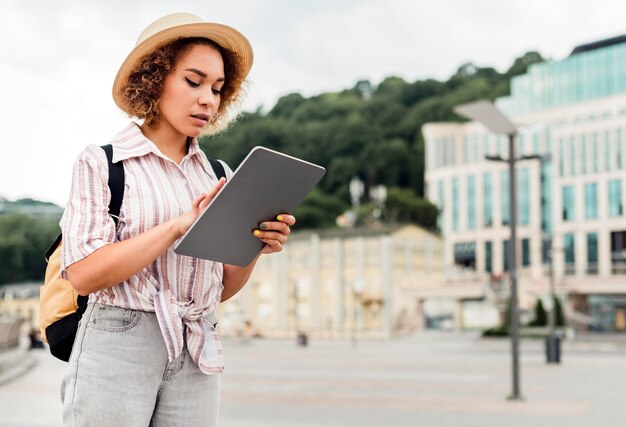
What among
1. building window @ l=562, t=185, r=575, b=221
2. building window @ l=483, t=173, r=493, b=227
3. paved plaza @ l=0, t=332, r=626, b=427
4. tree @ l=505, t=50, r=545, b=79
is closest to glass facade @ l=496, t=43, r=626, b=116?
building window @ l=483, t=173, r=493, b=227

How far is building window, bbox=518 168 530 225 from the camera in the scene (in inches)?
3270

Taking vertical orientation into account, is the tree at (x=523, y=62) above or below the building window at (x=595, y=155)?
above

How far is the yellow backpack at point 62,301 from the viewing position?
8.64 feet

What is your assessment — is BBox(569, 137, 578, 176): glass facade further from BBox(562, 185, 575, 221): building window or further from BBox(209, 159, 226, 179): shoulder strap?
BBox(209, 159, 226, 179): shoulder strap

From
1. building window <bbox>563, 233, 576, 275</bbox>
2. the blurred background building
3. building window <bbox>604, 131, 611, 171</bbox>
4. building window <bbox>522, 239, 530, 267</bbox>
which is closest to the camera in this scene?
the blurred background building

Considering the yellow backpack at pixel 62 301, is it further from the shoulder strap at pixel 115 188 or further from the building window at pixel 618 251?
the building window at pixel 618 251

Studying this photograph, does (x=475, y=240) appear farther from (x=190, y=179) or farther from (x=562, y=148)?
(x=190, y=179)

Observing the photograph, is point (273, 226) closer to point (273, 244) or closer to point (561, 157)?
point (273, 244)

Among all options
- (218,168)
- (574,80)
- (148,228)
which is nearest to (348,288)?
(574,80)

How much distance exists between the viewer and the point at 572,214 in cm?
7950

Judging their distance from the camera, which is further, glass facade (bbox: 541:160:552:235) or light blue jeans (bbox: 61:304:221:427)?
glass facade (bbox: 541:160:552:235)

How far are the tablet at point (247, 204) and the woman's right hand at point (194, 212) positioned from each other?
3 centimetres

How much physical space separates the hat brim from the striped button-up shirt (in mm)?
158

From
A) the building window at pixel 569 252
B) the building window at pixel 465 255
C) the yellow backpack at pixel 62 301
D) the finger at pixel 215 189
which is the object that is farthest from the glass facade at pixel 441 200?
the finger at pixel 215 189
